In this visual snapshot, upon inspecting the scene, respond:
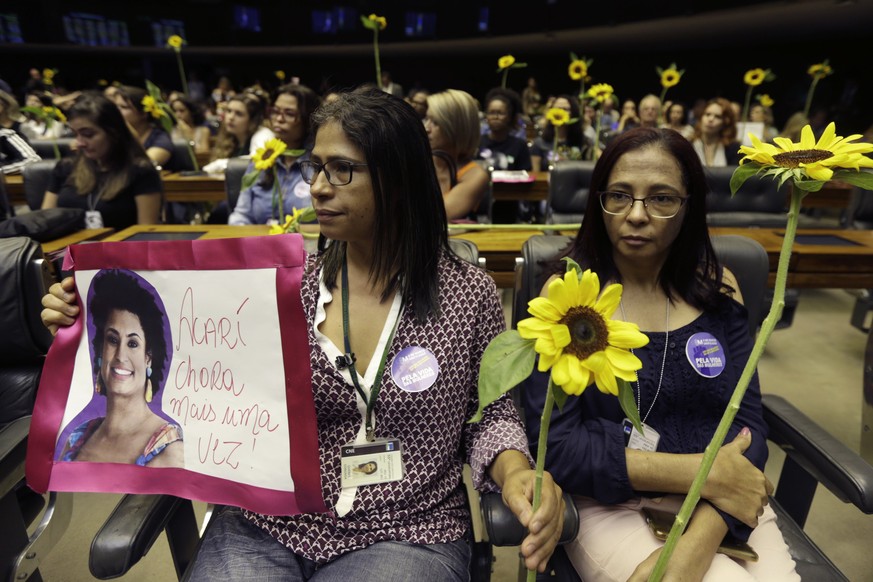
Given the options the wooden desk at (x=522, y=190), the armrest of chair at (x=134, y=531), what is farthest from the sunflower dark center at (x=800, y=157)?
the wooden desk at (x=522, y=190)

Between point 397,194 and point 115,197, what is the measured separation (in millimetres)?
2144

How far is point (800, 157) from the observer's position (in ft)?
1.85

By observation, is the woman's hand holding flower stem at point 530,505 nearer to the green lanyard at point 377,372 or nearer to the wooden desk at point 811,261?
the green lanyard at point 377,372

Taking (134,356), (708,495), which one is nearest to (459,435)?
(708,495)

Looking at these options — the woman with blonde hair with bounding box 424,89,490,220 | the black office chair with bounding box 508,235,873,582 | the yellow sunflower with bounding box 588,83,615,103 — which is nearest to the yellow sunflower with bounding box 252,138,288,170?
the woman with blonde hair with bounding box 424,89,490,220

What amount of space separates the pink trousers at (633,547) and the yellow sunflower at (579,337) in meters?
0.64

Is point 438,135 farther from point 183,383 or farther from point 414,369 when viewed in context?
point 183,383

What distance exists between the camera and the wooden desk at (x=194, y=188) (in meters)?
3.55

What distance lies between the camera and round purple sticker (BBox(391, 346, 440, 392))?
962mm

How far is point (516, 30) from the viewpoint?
10156 millimetres

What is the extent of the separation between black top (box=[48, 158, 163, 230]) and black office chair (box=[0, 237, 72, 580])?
1.39 m

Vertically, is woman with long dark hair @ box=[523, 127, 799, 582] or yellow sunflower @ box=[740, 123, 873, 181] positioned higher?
yellow sunflower @ box=[740, 123, 873, 181]

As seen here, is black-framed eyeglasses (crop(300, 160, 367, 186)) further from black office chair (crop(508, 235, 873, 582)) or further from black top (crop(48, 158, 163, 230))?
black top (crop(48, 158, 163, 230))

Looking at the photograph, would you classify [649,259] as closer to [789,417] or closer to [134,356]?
[789,417]
